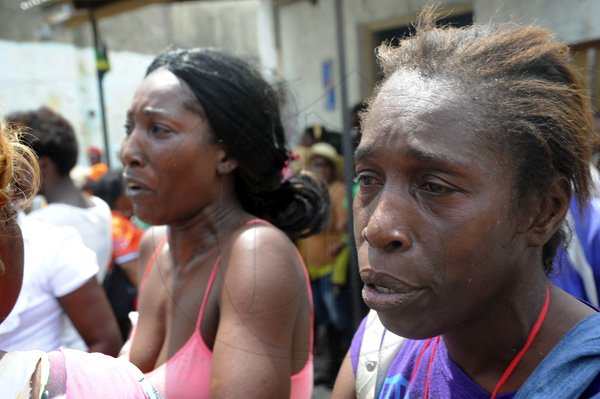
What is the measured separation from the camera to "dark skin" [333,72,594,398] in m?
1.09

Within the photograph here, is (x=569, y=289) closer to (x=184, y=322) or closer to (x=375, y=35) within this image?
(x=184, y=322)

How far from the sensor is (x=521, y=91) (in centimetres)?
115

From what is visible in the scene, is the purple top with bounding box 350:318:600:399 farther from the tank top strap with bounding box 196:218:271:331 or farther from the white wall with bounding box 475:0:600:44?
the white wall with bounding box 475:0:600:44

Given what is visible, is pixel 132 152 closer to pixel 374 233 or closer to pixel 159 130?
pixel 159 130

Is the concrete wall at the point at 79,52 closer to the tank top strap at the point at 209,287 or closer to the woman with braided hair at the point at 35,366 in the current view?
the tank top strap at the point at 209,287

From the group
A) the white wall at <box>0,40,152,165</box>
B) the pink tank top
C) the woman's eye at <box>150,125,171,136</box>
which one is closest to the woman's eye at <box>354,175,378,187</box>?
the pink tank top

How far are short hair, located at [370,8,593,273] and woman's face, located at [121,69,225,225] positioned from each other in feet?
2.47

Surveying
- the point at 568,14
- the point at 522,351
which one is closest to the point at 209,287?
the point at 522,351

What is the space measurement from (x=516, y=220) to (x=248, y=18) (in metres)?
6.59

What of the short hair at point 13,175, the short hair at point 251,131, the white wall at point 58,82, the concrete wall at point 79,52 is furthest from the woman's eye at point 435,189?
the white wall at point 58,82

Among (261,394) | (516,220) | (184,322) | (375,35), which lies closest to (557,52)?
(516,220)

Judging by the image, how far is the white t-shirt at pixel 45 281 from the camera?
2164 millimetres

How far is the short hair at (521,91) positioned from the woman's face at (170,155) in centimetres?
75

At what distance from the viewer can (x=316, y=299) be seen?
2.67m
